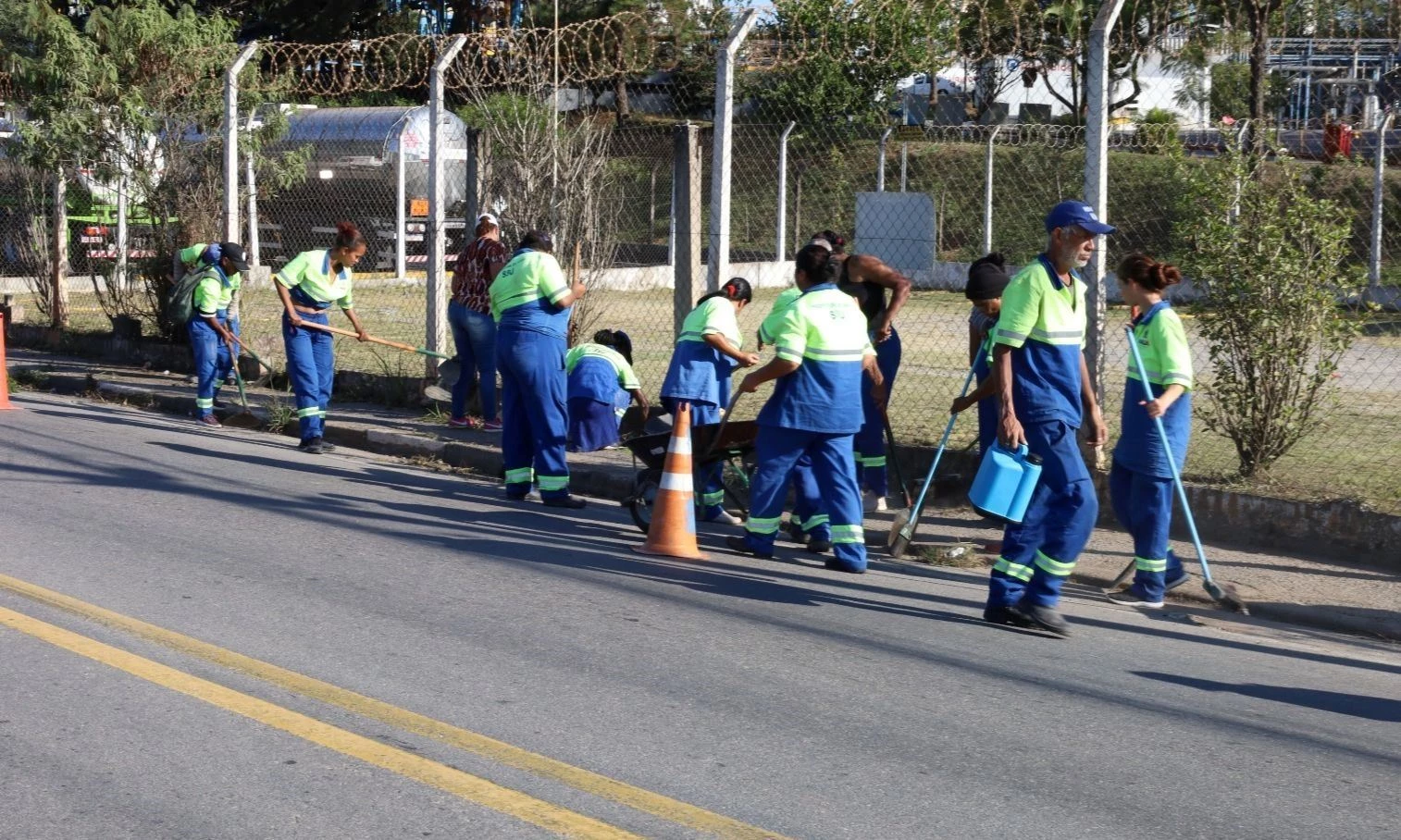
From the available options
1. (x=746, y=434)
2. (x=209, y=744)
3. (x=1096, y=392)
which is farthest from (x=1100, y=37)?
(x=209, y=744)

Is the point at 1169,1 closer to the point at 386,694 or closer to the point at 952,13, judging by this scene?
the point at 952,13

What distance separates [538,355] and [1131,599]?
388cm

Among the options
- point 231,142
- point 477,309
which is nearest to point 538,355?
point 477,309

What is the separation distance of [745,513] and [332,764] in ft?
16.2

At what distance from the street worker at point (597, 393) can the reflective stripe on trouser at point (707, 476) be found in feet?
1.84

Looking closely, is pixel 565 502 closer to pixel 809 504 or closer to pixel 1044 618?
pixel 809 504

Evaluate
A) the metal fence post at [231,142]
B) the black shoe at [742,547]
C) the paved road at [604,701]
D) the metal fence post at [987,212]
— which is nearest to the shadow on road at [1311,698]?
the paved road at [604,701]

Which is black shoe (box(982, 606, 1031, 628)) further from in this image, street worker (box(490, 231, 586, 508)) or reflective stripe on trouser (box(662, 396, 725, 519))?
street worker (box(490, 231, 586, 508))

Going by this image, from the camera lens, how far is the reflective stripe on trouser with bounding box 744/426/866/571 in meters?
8.16

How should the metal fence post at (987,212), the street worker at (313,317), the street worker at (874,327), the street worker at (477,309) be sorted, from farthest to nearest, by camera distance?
1. the metal fence post at (987,212)
2. the street worker at (477,309)
3. the street worker at (313,317)
4. the street worker at (874,327)

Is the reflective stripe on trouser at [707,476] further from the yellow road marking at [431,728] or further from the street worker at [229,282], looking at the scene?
the street worker at [229,282]

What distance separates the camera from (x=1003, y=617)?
23.4 feet

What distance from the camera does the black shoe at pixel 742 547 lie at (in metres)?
8.59

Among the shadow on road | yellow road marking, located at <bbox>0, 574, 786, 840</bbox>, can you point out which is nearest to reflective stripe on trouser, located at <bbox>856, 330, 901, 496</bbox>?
the shadow on road
